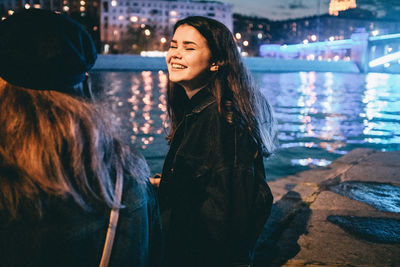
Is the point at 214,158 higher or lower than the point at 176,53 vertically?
lower

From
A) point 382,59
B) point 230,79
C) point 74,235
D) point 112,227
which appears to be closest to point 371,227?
point 230,79

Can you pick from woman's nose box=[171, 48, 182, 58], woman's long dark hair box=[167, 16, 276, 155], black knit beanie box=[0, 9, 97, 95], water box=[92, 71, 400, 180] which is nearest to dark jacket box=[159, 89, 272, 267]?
woman's long dark hair box=[167, 16, 276, 155]

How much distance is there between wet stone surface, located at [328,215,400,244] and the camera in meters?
2.80

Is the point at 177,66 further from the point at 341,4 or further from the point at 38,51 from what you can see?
the point at 341,4

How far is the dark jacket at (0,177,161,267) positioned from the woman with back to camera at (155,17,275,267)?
0.67 meters

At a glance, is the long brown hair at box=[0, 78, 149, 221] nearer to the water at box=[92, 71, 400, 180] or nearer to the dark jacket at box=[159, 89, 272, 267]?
the dark jacket at box=[159, 89, 272, 267]

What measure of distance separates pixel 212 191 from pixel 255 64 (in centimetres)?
5171

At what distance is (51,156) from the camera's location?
3.20ft

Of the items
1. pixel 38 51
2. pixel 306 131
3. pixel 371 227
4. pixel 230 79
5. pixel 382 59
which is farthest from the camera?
pixel 382 59

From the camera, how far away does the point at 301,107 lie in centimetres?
1405

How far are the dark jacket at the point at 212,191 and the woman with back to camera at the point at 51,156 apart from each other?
75 cm

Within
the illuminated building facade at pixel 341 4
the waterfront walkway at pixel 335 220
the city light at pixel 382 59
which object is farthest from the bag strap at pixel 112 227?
the illuminated building facade at pixel 341 4

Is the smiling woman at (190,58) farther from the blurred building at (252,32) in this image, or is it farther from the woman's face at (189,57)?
the blurred building at (252,32)

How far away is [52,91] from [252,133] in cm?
116
